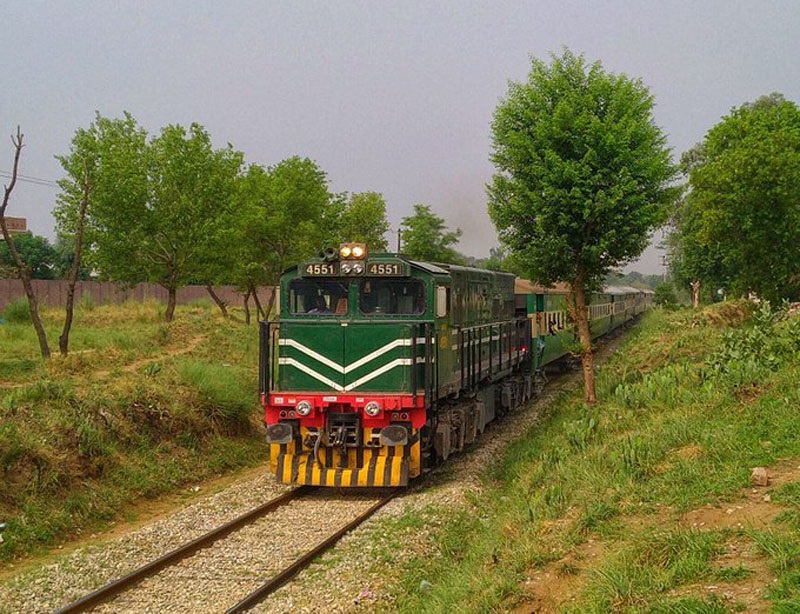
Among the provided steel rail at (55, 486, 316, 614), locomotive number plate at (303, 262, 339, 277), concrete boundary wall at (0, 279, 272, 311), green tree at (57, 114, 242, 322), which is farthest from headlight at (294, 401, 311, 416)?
concrete boundary wall at (0, 279, 272, 311)

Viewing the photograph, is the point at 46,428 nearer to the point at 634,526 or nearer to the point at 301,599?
the point at 301,599

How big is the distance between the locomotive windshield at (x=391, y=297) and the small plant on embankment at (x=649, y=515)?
3053 mm

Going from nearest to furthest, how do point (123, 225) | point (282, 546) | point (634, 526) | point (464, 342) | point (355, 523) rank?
point (634, 526)
point (282, 546)
point (355, 523)
point (464, 342)
point (123, 225)

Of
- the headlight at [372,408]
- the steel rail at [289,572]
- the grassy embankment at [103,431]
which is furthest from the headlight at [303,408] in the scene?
the grassy embankment at [103,431]

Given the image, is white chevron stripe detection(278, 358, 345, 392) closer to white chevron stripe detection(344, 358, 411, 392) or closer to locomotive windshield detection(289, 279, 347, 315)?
white chevron stripe detection(344, 358, 411, 392)

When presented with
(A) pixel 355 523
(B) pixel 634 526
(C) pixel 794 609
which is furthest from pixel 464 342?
(C) pixel 794 609

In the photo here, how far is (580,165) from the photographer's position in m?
15.5

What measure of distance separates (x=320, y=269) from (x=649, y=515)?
641 centimetres

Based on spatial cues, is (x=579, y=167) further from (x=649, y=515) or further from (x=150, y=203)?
(x=150, y=203)

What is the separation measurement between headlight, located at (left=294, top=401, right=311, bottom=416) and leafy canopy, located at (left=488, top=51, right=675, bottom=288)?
23.1 ft

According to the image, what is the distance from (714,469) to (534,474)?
3069 millimetres

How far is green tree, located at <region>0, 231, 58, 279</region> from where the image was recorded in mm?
58250

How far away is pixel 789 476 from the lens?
299 inches

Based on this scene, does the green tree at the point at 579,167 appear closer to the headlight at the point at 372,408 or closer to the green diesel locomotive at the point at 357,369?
the green diesel locomotive at the point at 357,369
